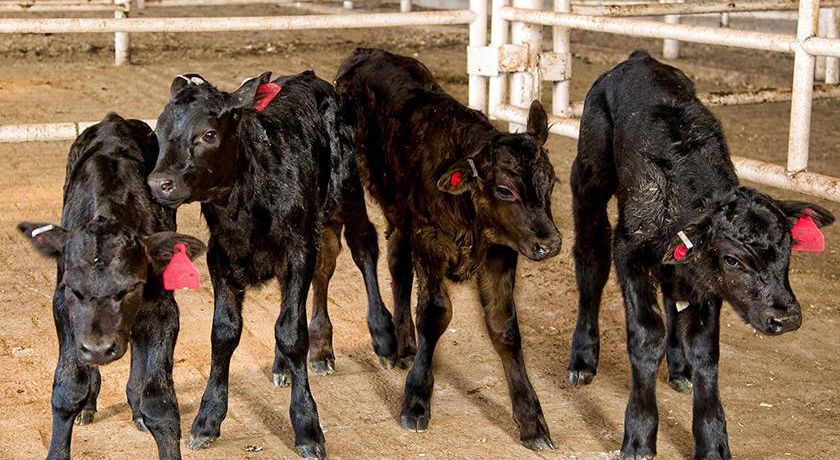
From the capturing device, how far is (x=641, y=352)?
5277mm

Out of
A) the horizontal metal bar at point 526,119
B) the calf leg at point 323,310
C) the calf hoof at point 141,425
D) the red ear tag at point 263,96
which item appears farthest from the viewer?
the horizontal metal bar at point 526,119

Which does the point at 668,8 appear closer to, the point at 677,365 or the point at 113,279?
the point at 677,365

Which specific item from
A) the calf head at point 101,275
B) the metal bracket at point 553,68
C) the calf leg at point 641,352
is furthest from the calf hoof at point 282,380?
the metal bracket at point 553,68

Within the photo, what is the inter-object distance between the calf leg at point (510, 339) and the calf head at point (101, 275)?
153cm

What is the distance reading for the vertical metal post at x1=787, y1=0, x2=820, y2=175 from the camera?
693 cm

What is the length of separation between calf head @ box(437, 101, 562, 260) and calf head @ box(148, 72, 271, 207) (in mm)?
876

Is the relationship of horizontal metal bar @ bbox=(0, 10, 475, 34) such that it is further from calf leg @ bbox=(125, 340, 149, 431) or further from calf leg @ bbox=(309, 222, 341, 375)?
calf leg @ bbox=(125, 340, 149, 431)

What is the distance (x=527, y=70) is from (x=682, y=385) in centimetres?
375

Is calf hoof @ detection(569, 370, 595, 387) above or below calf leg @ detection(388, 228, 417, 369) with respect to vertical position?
below

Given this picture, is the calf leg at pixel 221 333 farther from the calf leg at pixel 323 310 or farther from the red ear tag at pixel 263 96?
the calf leg at pixel 323 310

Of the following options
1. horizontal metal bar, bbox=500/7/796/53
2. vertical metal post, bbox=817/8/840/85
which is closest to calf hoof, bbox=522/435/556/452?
horizontal metal bar, bbox=500/7/796/53

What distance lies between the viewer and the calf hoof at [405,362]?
6297mm

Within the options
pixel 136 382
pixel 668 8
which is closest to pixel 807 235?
pixel 136 382

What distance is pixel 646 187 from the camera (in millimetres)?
5379
